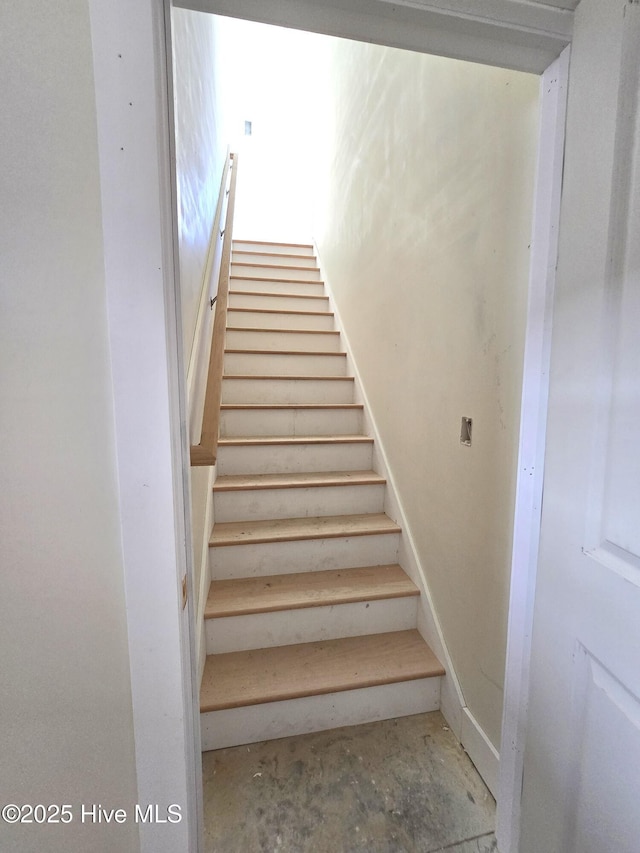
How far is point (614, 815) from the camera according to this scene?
0.62 m

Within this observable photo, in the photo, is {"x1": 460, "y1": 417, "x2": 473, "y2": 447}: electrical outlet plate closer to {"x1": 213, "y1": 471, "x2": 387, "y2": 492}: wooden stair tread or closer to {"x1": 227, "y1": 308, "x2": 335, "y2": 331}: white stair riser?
{"x1": 213, "y1": 471, "x2": 387, "y2": 492}: wooden stair tread

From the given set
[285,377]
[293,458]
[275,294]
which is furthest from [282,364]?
[275,294]

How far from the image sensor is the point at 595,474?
0.66 m

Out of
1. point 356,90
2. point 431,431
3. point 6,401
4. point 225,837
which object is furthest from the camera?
point 356,90

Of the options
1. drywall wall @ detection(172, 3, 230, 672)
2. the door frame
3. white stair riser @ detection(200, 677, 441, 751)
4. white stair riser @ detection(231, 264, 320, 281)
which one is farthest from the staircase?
white stair riser @ detection(231, 264, 320, 281)

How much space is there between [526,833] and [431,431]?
1.12 meters

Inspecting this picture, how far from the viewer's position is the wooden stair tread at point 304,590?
56.6 inches

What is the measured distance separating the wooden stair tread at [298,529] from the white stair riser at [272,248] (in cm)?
282

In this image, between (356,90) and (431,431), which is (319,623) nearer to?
(431,431)

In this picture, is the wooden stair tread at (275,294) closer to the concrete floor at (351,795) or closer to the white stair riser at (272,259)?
the white stair riser at (272,259)

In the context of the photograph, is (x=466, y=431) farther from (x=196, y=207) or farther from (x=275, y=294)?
(x=275, y=294)

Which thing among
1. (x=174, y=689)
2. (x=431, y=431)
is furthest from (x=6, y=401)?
(x=431, y=431)

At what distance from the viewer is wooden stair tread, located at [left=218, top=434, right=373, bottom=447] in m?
1.96


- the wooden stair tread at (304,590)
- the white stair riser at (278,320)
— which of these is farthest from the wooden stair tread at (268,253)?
the wooden stair tread at (304,590)
